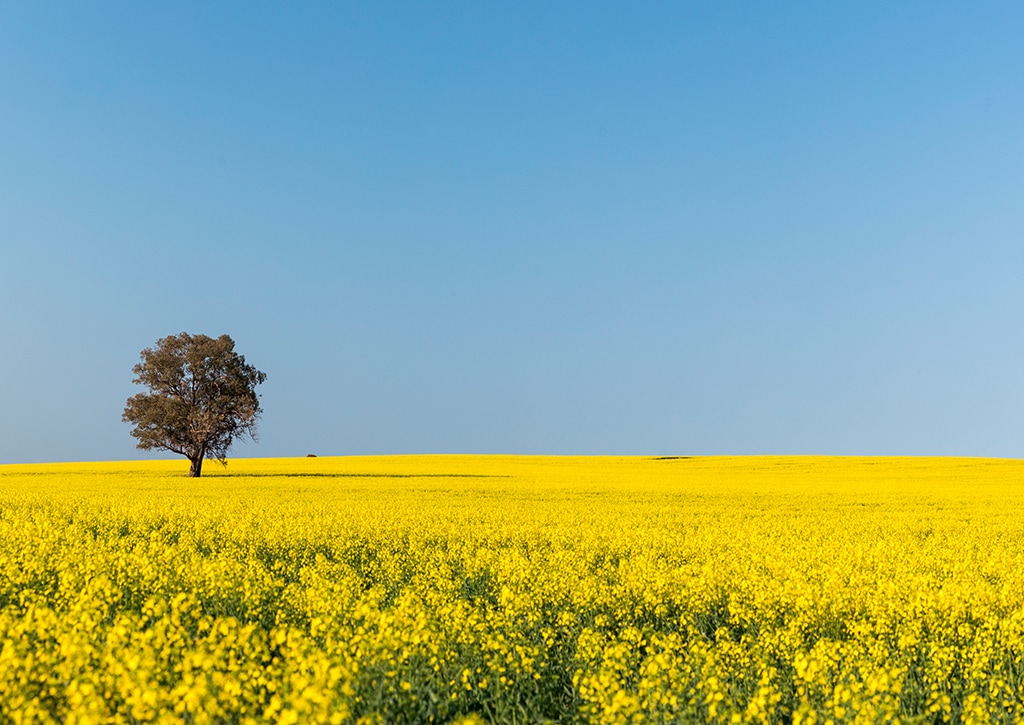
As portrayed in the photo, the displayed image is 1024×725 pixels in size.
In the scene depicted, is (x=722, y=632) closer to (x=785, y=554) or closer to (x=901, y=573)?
(x=901, y=573)

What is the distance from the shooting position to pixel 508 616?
9469 millimetres

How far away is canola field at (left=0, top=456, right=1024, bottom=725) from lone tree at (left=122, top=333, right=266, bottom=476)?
28959 mm

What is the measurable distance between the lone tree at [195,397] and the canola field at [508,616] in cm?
2896

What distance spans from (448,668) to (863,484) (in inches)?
1611

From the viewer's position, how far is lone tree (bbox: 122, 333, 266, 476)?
5522cm

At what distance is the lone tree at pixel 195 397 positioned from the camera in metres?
55.2

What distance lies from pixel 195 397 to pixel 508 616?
51.9m

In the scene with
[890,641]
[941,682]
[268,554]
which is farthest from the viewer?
[268,554]

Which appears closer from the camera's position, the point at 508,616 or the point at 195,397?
the point at 508,616

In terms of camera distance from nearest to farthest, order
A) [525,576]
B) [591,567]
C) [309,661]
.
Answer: [309,661] → [525,576] → [591,567]

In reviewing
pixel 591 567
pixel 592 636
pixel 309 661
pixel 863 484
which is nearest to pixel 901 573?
pixel 591 567

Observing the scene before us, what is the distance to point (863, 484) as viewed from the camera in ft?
141

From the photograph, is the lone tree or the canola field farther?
the lone tree

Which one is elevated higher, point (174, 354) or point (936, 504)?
point (174, 354)
